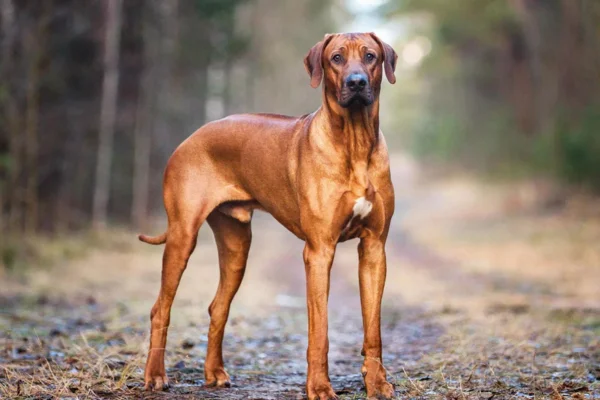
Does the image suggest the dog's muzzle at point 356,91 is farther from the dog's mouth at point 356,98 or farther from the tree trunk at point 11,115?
the tree trunk at point 11,115

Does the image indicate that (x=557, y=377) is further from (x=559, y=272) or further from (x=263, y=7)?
(x=263, y=7)

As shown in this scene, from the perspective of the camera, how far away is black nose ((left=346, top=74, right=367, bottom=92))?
180 inches

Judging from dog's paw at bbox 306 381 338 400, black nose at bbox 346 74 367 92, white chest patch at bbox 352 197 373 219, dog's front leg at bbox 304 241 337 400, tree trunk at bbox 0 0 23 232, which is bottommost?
dog's paw at bbox 306 381 338 400

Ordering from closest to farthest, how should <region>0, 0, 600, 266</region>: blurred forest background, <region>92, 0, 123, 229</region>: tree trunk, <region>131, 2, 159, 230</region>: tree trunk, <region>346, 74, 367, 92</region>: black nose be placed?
1. <region>346, 74, 367, 92</region>: black nose
2. <region>0, 0, 600, 266</region>: blurred forest background
3. <region>92, 0, 123, 229</region>: tree trunk
4. <region>131, 2, 159, 230</region>: tree trunk

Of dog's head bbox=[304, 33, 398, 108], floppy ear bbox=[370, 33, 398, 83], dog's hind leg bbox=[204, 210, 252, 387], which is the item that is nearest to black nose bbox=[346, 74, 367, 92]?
dog's head bbox=[304, 33, 398, 108]

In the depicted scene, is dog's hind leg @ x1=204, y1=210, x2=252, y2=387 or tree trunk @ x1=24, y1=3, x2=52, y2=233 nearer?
dog's hind leg @ x1=204, y1=210, x2=252, y2=387

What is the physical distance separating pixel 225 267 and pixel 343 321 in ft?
10.9

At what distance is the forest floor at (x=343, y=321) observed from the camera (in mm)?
5141

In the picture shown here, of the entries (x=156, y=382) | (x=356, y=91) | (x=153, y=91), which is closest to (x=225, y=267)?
(x=156, y=382)

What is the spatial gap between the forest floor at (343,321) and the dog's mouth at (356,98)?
1.67m

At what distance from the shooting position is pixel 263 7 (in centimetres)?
3444

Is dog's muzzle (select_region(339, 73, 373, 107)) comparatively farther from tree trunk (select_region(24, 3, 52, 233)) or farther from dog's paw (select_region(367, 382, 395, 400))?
tree trunk (select_region(24, 3, 52, 233))

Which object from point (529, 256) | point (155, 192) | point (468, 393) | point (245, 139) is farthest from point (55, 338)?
point (155, 192)

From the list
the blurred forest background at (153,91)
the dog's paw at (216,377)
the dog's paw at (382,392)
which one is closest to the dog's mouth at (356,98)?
the dog's paw at (382,392)
